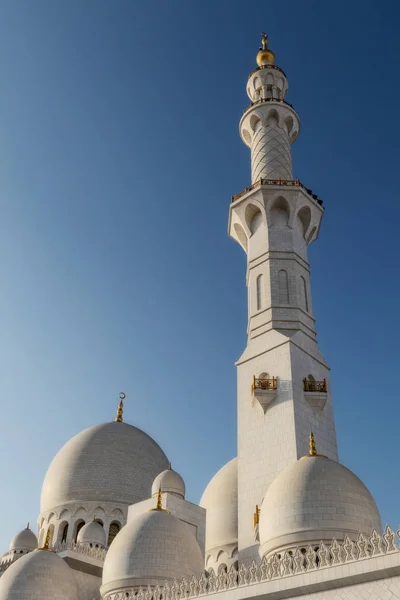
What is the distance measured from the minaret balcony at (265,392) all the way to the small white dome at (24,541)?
40.3 feet

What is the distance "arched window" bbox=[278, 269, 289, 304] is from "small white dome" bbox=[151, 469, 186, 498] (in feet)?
24.0

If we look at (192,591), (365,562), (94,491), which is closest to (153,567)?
(192,591)

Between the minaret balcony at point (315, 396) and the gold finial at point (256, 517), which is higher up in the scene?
the minaret balcony at point (315, 396)

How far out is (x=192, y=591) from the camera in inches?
518

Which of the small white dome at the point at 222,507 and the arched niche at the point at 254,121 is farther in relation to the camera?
the arched niche at the point at 254,121

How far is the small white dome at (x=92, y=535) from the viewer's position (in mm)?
22125

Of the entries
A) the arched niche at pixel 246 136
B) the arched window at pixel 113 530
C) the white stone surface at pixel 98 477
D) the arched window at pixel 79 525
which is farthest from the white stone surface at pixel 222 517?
the arched niche at pixel 246 136

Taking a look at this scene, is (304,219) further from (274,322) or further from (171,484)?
(171,484)

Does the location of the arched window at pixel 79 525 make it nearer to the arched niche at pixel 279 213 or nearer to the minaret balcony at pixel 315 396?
the minaret balcony at pixel 315 396

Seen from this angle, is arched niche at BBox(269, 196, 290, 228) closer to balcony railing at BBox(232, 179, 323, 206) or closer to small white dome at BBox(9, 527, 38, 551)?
balcony railing at BBox(232, 179, 323, 206)

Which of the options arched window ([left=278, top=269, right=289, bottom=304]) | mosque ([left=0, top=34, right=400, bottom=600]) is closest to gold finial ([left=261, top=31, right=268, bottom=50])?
mosque ([left=0, top=34, right=400, bottom=600])

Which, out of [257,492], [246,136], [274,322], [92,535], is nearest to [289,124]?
[246,136]

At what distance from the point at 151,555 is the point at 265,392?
5351 mm

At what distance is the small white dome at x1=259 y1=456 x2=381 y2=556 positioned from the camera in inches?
499
